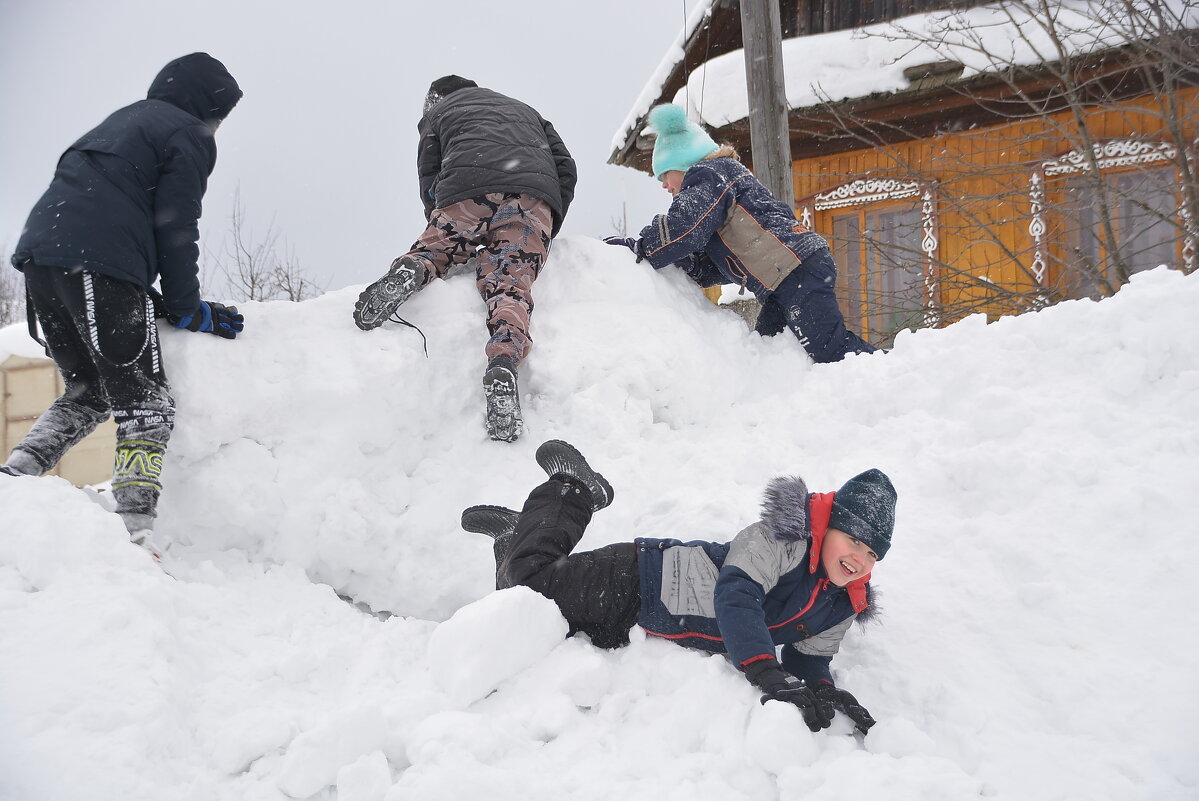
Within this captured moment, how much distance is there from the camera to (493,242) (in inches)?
134

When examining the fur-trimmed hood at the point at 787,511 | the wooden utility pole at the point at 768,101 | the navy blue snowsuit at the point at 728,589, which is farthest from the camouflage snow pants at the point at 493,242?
the wooden utility pole at the point at 768,101

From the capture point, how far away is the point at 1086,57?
5.95m

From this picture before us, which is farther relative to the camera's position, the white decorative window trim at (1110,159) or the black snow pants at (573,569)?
the white decorative window trim at (1110,159)

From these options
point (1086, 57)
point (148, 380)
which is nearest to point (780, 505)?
point (148, 380)

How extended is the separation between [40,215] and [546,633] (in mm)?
2192

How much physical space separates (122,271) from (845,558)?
2.48 m

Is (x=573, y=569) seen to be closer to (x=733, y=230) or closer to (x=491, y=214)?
(x=491, y=214)

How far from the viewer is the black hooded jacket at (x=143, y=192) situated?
7.91 feet

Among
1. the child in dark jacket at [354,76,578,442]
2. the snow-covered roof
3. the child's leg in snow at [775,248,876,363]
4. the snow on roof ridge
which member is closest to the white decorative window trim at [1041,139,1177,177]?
the snow-covered roof

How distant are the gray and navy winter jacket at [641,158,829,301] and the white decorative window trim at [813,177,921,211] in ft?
15.3

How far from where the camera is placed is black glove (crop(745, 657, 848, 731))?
1661 millimetres

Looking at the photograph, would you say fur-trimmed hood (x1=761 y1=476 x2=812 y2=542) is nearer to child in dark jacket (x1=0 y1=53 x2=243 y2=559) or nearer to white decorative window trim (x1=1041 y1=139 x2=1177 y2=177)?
child in dark jacket (x1=0 y1=53 x2=243 y2=559)

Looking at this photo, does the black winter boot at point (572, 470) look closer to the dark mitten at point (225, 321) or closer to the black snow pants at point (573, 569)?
the black snow pants at point (573, 569)

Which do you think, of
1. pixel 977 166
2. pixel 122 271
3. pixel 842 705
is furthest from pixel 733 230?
pixel 977 166
